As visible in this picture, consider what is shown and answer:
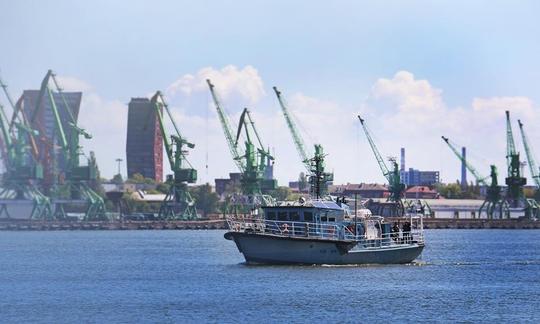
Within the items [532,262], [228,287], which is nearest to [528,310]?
[228,287]

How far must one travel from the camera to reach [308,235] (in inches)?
3984

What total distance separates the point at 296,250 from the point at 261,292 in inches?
569

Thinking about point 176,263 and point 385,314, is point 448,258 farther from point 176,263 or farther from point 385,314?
point 385,314

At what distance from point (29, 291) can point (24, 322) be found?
715 inches

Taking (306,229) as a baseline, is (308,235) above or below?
below

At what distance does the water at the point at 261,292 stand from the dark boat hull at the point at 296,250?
82 centimetres

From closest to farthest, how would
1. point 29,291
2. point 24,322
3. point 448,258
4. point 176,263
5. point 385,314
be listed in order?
point 24,322 → point 385,314 → point 29,291 → point 176,263 → point 448,258

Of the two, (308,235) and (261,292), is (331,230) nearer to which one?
(308,235)

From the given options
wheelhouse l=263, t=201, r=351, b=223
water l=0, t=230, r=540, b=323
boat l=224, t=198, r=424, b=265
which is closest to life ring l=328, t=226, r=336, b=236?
boat l=224, t=198, r=424, b=265

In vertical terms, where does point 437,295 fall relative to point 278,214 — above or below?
below

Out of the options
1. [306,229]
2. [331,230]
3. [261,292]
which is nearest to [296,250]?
[306,229]

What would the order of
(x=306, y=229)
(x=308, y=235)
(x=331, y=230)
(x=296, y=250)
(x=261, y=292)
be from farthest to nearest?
(x=331, y=230) < (x=306, y=229) < (x=296, y=250) < (x=308, y=235) < (x=261, y=292)

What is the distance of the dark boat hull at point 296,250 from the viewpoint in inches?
3994

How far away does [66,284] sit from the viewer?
97.0 metres
